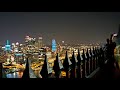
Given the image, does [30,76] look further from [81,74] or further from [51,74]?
[81,74]

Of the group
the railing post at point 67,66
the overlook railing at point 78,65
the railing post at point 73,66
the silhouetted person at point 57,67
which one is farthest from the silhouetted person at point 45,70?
the railing post at point 73,66

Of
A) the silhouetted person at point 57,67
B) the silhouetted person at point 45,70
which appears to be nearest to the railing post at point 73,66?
the silhouetted person at point 57,67

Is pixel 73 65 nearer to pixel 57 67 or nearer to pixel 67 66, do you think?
pixel 67 66

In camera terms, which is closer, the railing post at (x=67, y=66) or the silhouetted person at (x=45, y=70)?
the silhouetted person at (x=45, y=70)

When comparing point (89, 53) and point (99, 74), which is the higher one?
point (89, 53)

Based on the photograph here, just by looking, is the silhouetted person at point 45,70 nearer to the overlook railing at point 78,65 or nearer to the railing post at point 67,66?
the overlook railing at point 78,65

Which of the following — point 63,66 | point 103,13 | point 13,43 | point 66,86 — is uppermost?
A: point 103,13

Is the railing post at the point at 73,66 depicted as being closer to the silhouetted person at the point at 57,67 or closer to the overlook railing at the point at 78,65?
the overlook railing at the point at 78,65

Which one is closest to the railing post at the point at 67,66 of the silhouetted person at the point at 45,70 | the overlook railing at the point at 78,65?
the overlook railing at the point at 78,65

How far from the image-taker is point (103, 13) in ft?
17.7

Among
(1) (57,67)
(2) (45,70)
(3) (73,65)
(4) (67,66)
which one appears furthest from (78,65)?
(2) (45,70)

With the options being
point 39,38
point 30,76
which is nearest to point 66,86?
point 30,76

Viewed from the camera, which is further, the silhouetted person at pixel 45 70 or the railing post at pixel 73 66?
the railing post at pixel 73 66
